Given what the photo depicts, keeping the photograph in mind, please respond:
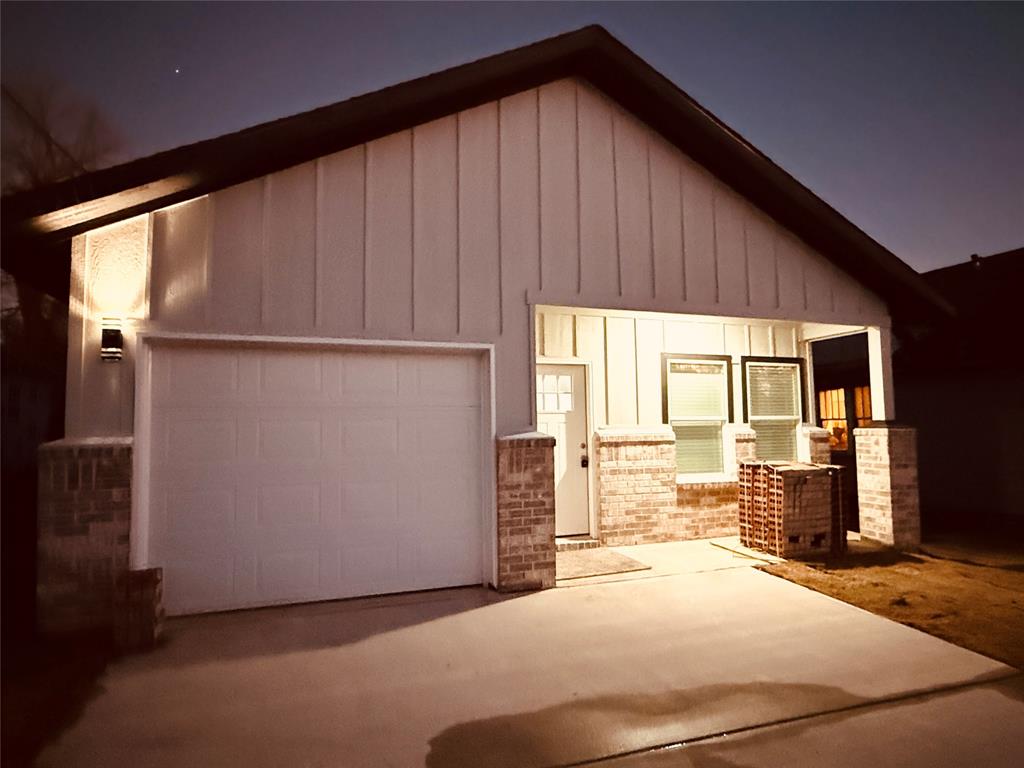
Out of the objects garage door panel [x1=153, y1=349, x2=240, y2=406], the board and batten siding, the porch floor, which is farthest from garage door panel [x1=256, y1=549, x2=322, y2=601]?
the porch floor

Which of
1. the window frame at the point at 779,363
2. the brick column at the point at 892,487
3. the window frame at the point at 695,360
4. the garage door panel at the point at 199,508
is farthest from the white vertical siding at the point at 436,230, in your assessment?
the brick column at the point at 892,487

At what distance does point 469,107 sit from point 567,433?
14.4 ft

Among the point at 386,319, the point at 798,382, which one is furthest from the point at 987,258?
the point at 386,319

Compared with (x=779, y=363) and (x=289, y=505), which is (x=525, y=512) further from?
(x=779, y=363)

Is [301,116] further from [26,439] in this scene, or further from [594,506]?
[26,439]

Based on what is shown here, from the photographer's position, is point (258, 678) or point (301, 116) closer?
point (258, 678)

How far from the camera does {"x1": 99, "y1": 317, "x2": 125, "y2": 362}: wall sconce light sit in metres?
4.93

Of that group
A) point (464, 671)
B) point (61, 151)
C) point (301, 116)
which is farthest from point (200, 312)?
point (61, 151)

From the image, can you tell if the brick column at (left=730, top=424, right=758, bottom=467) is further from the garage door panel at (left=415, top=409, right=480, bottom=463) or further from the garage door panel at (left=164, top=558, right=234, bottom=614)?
the garage door panel at (left=164, top=558, right=234, bottom=614)

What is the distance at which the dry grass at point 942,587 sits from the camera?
4777 millimetres

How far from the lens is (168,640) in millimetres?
4723

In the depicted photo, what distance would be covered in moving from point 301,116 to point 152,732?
4715 millimetres

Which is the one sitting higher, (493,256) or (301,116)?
(301,116)

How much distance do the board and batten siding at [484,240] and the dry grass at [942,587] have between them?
3194mm
